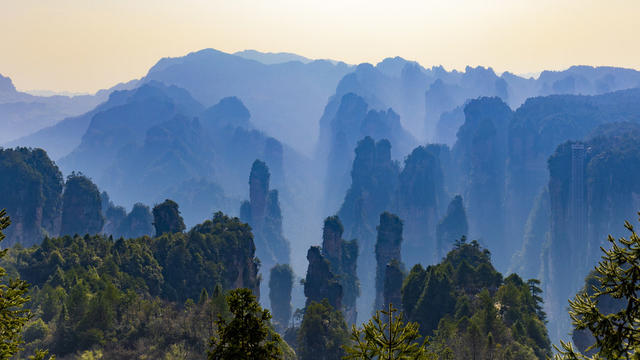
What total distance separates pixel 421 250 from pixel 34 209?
13525cm

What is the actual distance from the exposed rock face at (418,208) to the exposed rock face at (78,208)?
116 m

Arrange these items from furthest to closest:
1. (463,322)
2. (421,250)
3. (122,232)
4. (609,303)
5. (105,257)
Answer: (421,250) < (122,232) < (609,303) < (105,257) < (463,322)

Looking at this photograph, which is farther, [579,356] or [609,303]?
[609,303]

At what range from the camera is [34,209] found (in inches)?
4397

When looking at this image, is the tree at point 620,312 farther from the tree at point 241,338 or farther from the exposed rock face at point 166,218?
the exposed rock face at point 166,218

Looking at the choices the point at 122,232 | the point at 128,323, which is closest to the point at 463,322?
the point at 128,323

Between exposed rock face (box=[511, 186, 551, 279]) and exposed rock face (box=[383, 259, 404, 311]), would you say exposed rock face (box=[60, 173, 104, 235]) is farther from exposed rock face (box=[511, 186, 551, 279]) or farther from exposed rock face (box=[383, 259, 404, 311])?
exposed rock face (box=[511, 186, 551, 279])

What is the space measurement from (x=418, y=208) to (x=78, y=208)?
125 meters

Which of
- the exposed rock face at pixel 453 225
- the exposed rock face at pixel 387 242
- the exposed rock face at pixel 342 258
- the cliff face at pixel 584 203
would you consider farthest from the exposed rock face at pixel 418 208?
the exposed rock face at pixel 342 258

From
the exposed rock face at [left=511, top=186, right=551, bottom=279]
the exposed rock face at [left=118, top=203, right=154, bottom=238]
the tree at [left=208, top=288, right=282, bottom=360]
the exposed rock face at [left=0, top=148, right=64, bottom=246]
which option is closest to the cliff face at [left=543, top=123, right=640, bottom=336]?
the exposed rock face at [left=511, top=186, right=551, bottom=279]

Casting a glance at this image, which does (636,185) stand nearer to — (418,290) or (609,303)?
(609,303)

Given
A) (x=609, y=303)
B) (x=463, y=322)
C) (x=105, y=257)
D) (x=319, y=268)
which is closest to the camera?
(x=463, y=322)

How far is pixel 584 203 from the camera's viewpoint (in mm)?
161375

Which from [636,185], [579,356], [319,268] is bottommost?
[579,356]
